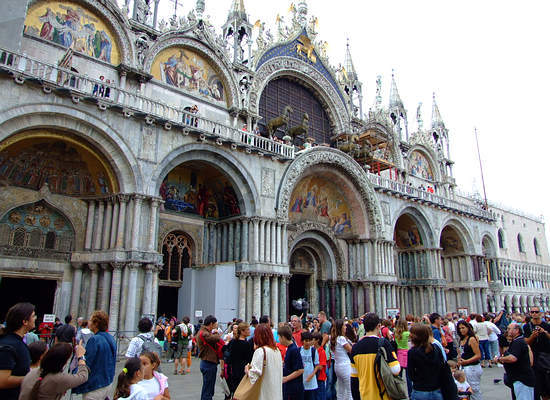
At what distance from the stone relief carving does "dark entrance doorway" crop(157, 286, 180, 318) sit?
593cm

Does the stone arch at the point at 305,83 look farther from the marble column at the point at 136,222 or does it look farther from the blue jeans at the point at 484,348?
the blue jeans at the point at 484,348

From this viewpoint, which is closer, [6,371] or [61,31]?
[6,371]

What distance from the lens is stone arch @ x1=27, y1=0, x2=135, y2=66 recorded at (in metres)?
18.0

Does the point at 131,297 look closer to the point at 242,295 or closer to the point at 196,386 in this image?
the point at 242,295

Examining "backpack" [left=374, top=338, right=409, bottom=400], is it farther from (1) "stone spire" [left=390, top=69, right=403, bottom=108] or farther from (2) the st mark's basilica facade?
(1) "stone spire" [left=390, top=69, right=403, bottom=108]

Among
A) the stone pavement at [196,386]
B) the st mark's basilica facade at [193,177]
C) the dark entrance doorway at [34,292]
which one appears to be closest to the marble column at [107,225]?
the st mark's basilica facade at [193,177]

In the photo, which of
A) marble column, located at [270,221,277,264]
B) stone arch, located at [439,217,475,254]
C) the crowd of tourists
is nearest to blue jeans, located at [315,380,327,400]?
the crowd of tourists

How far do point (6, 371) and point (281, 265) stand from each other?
52.1 feet

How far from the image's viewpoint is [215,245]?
20.2 meters

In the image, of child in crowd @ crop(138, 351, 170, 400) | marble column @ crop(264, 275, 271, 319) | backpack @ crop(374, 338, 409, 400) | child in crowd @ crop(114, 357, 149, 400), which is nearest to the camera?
child in crowd @ crop(114, 357, 149, 400)

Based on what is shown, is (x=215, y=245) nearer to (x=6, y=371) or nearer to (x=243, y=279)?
(x=243, y=279)

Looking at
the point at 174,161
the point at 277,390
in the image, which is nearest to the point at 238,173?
the point at 174,161

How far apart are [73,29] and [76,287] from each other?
10.2 metres

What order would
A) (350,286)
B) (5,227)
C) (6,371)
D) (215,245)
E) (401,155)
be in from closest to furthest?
1. (6,371)
2. (5,227)
3. (215,245)
4. (350,286)
5. (401,155)
